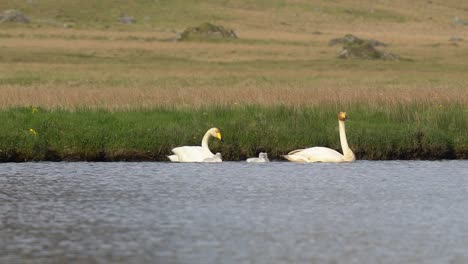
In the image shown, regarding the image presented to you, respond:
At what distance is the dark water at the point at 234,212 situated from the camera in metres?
13.1

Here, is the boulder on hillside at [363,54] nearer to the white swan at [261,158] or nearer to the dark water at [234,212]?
the dark water at [234,212]

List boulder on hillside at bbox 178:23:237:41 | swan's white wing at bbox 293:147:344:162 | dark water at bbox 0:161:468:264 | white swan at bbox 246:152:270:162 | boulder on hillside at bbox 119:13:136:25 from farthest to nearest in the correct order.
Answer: boulder on hillside at bbox 119:13:136:25, boulder on hillside at bbox 178:23:237:41, swan's white wing at bbox 293:147:344:162, white swan at bbox 246:152:270:162, dark water at bbox 0:161:468:264

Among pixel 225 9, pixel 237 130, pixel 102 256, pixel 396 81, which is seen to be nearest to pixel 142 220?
pixel 102 256

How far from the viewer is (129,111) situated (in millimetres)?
26172

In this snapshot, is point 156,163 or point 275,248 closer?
point 275,248

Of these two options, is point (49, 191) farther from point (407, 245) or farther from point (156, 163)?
point (407, 245)

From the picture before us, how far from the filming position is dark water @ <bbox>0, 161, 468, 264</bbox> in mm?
13102

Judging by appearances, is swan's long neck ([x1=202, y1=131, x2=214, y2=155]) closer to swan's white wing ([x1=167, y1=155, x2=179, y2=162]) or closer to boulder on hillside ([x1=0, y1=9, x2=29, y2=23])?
swan's white wing ([x1=167, y1=155, x2=179, y2=162])

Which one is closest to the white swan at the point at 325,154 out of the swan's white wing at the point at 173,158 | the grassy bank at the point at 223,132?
the grassy bank at the point at 223,132

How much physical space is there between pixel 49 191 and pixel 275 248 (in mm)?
5969

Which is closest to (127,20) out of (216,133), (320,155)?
(216,133)

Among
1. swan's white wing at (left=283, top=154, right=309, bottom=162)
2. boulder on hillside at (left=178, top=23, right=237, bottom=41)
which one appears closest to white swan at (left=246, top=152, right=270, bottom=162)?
swan's white wing at (left=283, top=154, right=309, bottom=162)

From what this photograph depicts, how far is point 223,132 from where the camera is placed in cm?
2339

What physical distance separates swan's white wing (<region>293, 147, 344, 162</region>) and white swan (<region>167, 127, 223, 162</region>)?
171 centimetres
